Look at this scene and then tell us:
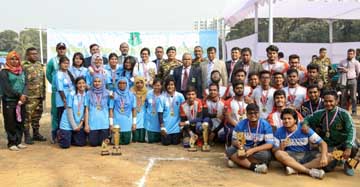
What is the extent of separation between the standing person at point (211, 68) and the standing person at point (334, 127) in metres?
2.30

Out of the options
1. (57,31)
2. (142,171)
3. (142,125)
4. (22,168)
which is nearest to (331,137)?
(142,171)

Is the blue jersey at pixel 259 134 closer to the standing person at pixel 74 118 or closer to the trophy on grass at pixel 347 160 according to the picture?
the trophy on grass at pixel 347 160

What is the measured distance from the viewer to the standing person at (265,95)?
637cm

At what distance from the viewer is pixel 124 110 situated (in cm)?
731

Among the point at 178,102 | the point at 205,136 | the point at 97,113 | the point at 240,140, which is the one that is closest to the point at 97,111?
the point at 97,113

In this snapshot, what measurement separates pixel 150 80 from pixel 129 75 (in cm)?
44

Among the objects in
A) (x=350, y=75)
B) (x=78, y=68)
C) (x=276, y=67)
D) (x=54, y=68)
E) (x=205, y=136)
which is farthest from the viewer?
(x=350, y=75)

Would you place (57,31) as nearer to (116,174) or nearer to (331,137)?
(116,174)

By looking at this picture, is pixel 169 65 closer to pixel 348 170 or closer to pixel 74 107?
pixel 74 107

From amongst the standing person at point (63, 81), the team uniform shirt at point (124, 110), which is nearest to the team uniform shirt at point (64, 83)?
the standing person at point (63, 81)

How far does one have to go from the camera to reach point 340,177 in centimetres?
524

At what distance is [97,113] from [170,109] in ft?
4.02

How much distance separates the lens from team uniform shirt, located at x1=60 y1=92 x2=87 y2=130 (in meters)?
7.01

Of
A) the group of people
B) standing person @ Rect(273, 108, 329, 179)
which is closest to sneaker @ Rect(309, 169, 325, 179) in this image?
standing person @ Rect(273, 108, 329, 179)
